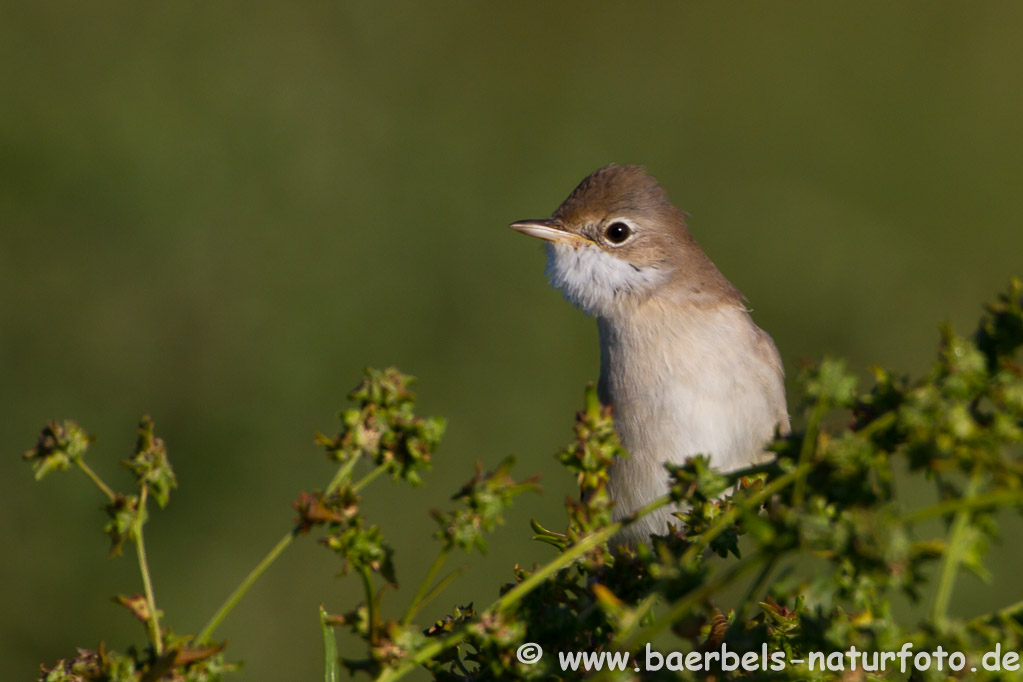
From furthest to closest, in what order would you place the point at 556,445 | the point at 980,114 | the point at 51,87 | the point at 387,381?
the point at 980,114 < the point at 51,87 < the point at 556,445 < the point at 387,381

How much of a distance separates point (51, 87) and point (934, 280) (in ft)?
17.8

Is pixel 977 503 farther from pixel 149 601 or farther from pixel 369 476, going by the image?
pixel 149 601

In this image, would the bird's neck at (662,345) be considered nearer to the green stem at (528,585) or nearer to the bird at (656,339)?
the bird at (656,339)

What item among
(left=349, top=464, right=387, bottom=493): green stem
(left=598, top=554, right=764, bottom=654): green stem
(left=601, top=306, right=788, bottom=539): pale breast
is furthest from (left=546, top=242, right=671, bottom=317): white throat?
(left=598, top=554, right=764, bottom=654): green stem

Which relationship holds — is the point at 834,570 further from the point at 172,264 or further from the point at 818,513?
the point at 172,264

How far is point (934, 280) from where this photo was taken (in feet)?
21.5

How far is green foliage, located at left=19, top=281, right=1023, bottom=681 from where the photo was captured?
99 cm

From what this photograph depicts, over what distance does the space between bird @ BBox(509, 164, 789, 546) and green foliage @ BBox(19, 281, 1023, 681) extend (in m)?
2.37

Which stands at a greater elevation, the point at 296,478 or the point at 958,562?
the point at 296,478

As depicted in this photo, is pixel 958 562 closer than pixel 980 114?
Yes

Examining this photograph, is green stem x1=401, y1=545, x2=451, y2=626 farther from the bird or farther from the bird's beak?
the bird's beak

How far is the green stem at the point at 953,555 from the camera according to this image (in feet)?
3.04

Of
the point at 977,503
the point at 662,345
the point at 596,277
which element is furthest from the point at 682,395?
the point at 977,503

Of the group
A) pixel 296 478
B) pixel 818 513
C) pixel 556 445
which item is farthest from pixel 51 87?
pixel 818 513
